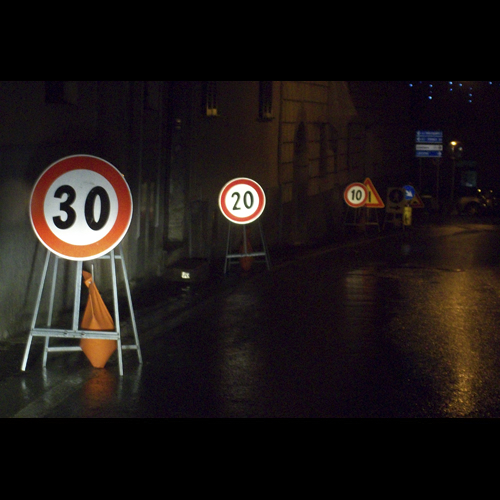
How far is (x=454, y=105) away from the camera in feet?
186

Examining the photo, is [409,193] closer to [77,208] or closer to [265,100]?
[265,100]

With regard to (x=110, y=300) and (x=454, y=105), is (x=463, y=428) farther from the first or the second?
(x=454, y=105)

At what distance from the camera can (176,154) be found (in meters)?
15.9

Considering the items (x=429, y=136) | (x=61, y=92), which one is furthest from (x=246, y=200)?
(x=429, y=136)

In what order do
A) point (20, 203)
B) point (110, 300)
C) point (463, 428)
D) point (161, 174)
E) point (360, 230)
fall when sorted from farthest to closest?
1. point (360, 230)
2. point (161, 174)
3. point (110, 300)
4. point (20, 203)
5. point (463, 428)

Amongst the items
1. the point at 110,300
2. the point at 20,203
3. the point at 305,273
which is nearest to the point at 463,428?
the point at 20,203

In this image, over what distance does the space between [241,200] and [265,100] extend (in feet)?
23.0

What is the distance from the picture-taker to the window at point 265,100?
20.7 m

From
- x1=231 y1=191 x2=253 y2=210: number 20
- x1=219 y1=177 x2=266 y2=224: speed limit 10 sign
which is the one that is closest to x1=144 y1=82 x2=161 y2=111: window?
x1=219 y1=177 x2=266 y2=224: speed limit 10 sign

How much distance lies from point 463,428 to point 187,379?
2319 millimetres

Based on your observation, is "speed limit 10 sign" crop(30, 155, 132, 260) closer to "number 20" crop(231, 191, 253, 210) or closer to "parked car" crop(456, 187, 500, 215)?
"number 20" crop(231, 191, 253, 210)

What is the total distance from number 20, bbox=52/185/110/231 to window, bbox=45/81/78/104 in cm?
270

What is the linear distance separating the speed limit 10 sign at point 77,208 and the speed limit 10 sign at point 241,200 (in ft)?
23.9

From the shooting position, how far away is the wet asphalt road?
6.11 m
